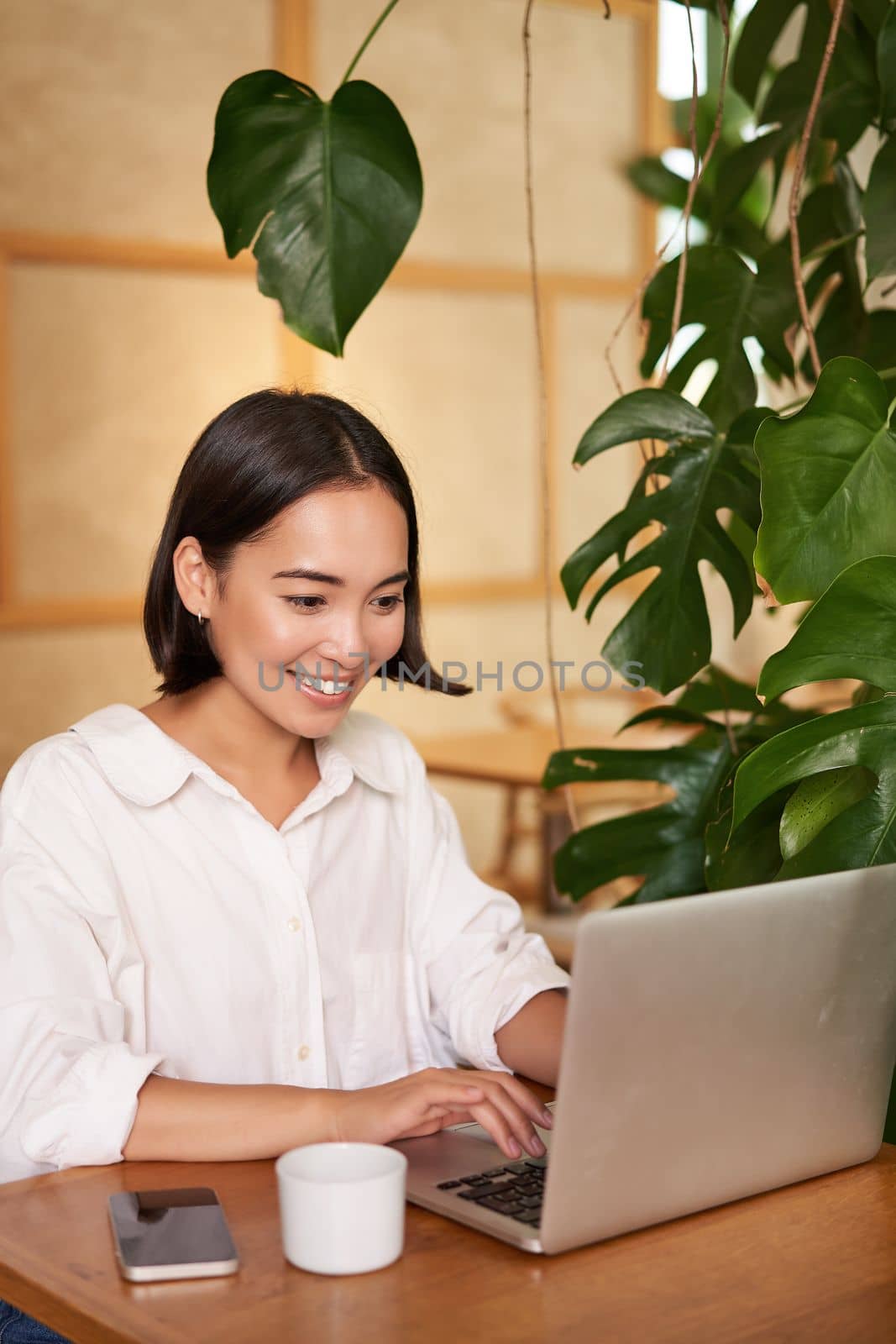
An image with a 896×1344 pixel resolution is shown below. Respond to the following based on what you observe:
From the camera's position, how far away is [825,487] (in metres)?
1.53

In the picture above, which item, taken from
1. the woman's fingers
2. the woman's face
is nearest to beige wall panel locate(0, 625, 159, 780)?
the woman's face

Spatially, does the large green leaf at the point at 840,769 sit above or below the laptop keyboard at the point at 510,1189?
above

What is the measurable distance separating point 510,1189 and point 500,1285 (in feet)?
0.53

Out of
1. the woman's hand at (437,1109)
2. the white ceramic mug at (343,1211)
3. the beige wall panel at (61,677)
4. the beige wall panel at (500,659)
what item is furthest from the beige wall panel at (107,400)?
the white ceramic mug at (343,1211)

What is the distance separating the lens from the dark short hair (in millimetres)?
1665

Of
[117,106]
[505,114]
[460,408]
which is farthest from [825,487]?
[505,114]

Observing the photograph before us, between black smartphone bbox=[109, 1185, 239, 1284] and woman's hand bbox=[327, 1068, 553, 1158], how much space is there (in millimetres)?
149

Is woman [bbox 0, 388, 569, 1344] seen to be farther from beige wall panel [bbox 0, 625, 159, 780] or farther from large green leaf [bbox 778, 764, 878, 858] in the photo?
beige wall panel [bbox 0, 625, 159, 780]

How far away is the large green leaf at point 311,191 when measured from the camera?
74.9 inches

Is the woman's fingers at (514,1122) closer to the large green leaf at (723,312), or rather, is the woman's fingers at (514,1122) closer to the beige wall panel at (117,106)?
the large green leaf at (723,312)

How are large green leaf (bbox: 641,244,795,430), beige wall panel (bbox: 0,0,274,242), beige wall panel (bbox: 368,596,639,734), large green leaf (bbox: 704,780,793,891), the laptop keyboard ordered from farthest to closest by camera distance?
beige wall panel (bbox: 368,596,639,734) < beige wall panel (bbox: 0,0,274,242) < large green leaf (bbox: 641,244,795,430) < large green leaf (bbox: 704,780,793,891) < the laptop keyboard

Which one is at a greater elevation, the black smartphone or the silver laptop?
the silver laptop

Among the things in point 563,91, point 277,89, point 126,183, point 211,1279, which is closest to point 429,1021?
point 211,1279

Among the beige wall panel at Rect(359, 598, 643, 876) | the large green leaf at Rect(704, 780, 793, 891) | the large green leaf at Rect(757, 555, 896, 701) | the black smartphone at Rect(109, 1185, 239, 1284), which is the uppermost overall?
the large green leaf at Rect(757, 555, 896, 701)
